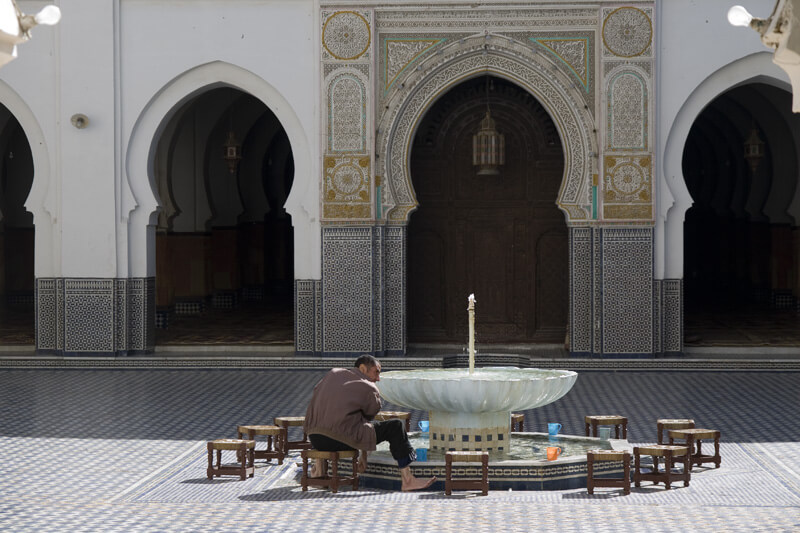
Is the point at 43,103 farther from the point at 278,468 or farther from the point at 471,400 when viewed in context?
the point at 471,400

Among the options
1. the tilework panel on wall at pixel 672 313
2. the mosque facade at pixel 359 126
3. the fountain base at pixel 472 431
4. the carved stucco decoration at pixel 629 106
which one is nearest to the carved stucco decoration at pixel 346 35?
the mosque facade at pixel 359 126

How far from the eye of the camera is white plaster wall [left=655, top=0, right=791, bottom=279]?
7.26 m

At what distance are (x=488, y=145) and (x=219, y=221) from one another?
139 inches

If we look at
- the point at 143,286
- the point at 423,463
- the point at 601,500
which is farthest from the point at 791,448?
the point at 143,286

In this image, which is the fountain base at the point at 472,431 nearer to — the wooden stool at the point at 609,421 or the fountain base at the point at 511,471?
the fountain base at the point at 511,471

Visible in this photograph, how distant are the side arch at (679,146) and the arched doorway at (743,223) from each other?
80cm

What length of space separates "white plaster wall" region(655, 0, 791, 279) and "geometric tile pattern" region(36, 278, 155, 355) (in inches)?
129

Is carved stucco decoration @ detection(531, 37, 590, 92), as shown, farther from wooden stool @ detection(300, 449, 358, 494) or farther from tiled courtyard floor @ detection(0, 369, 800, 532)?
wooden stool @ detection(300, 449, 358, 494)

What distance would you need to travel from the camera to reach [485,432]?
171 inches

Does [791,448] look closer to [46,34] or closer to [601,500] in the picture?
[601,500]

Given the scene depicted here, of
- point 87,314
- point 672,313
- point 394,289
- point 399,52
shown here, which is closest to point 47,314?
point 87,314

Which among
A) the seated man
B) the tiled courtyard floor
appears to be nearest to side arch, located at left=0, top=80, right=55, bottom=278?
the tiled courtyard floor

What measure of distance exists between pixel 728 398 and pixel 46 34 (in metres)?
4.57

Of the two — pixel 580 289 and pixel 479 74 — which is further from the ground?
pixel 479 74
